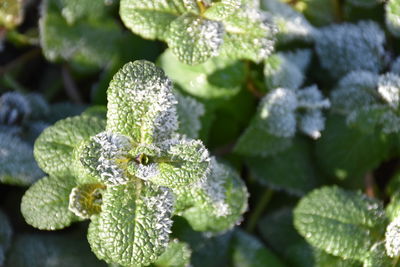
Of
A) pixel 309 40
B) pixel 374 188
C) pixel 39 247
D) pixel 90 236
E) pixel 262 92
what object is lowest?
pixel 39 247

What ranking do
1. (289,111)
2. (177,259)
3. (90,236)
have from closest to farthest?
(90,236) → (177,259) → (289,111)

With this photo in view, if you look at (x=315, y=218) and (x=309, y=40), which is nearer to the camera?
(x=315, y=218)

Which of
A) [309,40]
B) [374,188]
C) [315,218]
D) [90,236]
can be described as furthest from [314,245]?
[309,40]

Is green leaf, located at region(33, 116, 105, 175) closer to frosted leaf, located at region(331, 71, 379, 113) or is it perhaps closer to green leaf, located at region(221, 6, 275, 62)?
green leaf, located at region(221, 6, 275, 62)

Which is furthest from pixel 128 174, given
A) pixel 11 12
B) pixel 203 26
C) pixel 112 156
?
pixel 11 12

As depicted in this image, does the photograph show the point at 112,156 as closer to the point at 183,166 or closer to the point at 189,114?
the point at 183,166

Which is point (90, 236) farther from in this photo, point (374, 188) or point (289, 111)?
point (374, 188)

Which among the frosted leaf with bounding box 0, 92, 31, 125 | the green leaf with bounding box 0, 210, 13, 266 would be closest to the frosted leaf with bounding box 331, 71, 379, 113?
the frosted leaf with bounding box 0, 92, 31, 125
